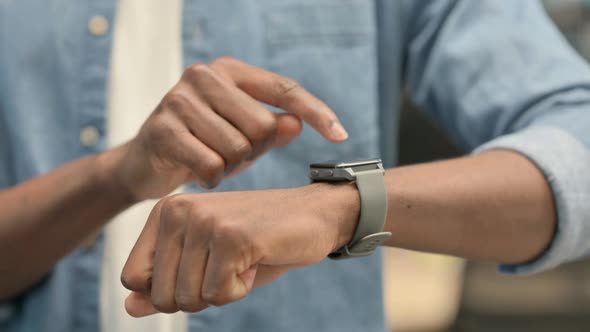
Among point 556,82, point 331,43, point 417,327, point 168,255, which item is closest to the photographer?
point 168,255

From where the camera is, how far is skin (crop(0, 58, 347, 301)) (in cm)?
58

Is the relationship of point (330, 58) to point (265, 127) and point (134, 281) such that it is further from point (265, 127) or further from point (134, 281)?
point (134, 281)

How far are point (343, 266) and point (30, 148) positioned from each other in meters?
0.37

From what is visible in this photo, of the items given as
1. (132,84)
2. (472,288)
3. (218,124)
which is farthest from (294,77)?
(472,288)

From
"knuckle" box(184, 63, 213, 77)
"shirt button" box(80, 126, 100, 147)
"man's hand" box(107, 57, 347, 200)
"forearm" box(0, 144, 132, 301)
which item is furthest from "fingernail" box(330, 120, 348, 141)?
"shirt button" box(80, 126, 100, 147)

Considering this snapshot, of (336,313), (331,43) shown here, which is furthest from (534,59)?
(336,313)

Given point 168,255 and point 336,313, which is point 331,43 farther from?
point 168,255

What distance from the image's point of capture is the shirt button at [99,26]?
0.82m

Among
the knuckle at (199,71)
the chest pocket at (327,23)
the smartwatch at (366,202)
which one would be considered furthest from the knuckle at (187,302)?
the chest pocket at (327,23)

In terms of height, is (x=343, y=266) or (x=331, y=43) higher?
(x=331, y=43)

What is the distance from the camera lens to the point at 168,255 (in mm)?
475

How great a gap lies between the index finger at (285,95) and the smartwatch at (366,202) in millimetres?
57

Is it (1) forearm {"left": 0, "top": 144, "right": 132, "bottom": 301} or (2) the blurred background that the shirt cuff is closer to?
(1) forearm {"left": 0, "top": 144, "right": 132, "bottom": 301}

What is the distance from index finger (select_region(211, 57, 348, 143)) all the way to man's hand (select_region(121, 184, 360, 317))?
9 cm
